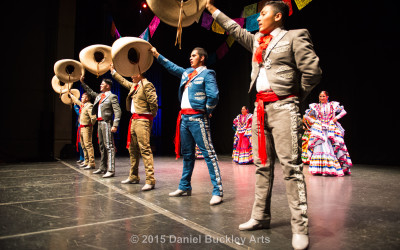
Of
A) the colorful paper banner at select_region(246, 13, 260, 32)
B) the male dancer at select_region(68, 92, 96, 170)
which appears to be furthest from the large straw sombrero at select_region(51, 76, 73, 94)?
the colorful paper banner at select_region(246, 13, 260, 32)

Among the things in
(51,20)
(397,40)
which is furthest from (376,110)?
(51,20)

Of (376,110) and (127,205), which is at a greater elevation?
(376,110)

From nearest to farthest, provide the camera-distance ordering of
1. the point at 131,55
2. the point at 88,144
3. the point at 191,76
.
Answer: the point at 191,76
the point at 131,55
the point at 88,144

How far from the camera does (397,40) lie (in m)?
6.03

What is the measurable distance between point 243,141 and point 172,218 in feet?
16.7

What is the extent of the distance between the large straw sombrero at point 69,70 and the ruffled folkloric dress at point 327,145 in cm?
459

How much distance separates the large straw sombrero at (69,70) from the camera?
4.81 m

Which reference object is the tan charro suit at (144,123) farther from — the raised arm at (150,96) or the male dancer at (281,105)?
the male dancer at (281,105)

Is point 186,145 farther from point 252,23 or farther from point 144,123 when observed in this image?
point 252,23

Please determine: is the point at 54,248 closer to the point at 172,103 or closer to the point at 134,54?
the point at 134,54

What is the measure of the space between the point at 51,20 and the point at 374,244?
911 centimetres

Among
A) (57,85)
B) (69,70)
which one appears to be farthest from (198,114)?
(57,85)

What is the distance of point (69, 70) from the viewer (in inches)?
195

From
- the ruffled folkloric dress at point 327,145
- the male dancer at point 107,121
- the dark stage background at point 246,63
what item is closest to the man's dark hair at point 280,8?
the male dancer at point 107,121
